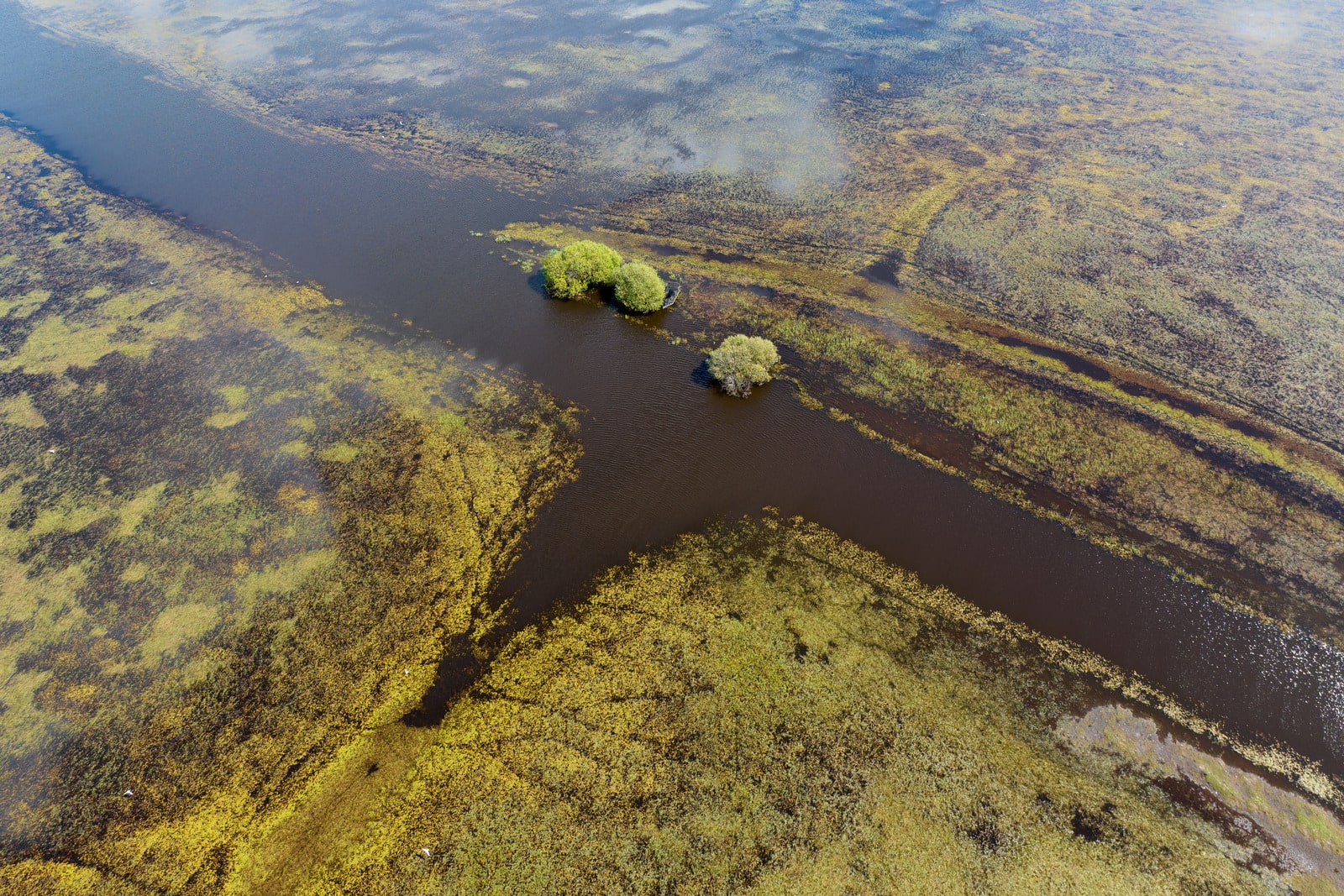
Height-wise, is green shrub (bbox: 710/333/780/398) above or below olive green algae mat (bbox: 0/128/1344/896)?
above

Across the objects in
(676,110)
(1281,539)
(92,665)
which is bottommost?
(92,665)

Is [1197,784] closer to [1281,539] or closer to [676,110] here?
[1281,539]

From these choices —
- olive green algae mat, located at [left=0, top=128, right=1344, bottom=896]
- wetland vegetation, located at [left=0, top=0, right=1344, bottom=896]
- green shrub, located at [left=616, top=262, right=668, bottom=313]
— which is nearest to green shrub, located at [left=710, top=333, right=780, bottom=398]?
wetland vegetation, located at [left=0, top=0, right=1344, bottom=896]

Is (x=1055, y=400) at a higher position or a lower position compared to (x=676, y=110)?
lower

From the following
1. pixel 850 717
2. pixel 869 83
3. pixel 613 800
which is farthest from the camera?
pixel 869 83

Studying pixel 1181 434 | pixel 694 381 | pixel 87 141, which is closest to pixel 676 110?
pixel 694 381

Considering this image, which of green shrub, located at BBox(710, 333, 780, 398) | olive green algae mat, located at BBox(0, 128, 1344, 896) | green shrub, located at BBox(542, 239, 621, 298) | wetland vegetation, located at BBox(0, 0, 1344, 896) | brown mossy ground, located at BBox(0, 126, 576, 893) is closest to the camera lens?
olive green algae mat, located at BBox(0, 128, 1344, 896)

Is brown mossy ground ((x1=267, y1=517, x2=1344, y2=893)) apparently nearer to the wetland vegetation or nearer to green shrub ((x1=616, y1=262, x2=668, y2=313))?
the wetland vegetation
